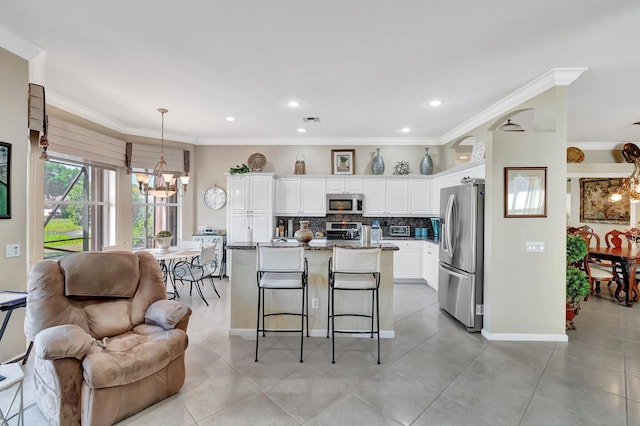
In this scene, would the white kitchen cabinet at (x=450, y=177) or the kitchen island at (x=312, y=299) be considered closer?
the kitchen island at (x=312, y=299)

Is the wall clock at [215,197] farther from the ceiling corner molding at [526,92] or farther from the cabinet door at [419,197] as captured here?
the ceiling corner molding at [526,92]

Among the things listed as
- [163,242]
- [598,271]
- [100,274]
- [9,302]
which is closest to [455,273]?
[598,271]

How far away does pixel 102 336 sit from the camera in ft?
7.32

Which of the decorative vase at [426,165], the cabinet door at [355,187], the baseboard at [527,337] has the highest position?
the decorative vase at [426,165]

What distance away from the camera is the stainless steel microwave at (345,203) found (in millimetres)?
5785

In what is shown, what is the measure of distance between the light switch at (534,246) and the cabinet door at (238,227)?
14.1 feet

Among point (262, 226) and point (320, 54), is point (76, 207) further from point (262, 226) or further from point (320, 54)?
point (320, 54)

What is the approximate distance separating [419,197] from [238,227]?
3.58 meters

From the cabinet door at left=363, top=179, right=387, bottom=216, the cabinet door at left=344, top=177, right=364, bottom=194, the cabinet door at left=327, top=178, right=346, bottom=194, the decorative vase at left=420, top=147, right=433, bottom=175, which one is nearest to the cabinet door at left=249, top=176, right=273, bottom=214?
the cabinet door at left=327, top=178, right=346, bottom=194

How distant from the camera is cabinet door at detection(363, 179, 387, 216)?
579cm

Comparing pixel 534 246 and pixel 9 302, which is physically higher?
pixel 534 246

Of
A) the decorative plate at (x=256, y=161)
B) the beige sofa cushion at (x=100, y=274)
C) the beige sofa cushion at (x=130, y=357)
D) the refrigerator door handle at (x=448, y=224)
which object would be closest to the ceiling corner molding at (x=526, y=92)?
the refrigerator door handle at (x=448, y=224)

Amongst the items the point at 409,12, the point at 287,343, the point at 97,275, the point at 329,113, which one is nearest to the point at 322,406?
the point at 287,343

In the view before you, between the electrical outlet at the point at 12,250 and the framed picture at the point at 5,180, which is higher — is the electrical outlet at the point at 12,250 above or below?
below
